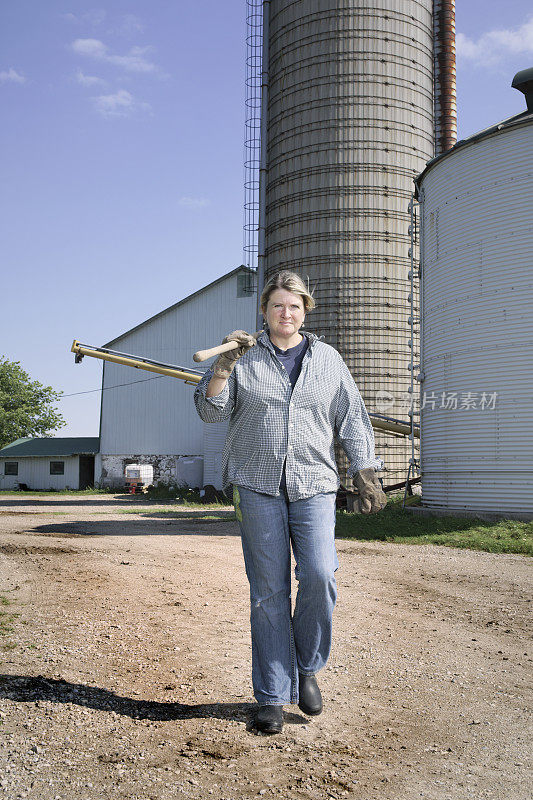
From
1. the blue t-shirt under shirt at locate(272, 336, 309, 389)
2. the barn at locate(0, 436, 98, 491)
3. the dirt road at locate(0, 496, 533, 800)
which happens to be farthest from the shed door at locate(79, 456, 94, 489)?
the blue t-shirt under shirt at locate(272, 336, 309, 389)

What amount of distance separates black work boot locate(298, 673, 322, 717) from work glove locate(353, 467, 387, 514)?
2.71 feet

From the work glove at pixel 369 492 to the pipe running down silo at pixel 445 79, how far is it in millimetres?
21831

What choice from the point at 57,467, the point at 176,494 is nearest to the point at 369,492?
the point at 176,494

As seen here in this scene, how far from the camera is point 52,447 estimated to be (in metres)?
41.3

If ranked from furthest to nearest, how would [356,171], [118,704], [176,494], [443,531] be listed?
[176,494], [356,171], [443,531], [118,704]

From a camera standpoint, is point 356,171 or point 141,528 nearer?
point 141,528

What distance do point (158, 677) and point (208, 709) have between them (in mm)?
566

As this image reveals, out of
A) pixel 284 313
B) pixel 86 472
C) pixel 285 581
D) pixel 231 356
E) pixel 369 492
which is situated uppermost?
pixel 284 313

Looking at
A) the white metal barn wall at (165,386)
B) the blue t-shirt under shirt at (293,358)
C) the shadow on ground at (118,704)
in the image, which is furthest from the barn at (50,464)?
the blue t-shirt under shirt at (293,358)

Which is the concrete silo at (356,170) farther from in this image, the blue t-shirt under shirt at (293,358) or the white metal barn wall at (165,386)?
the blue t-shirt under shirt at (293,358)

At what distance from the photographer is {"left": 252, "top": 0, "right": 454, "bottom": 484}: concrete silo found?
64.7ft

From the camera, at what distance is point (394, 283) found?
1988 centimetres

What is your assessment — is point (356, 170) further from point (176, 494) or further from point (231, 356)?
point (231, 356)

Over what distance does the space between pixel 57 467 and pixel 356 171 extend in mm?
26430
